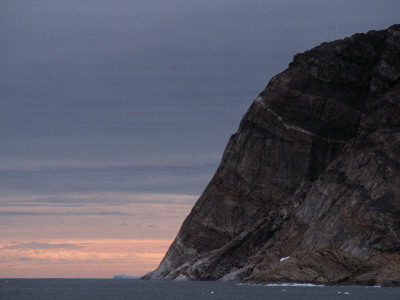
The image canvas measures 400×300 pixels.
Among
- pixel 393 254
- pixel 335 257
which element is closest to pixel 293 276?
pixel 335 257

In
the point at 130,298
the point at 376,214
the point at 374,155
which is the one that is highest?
the point at 374,155

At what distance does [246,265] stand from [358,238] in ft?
90.4

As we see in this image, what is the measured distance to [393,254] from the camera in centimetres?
16938

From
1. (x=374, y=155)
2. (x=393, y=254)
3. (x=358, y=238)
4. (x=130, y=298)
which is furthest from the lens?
(x=374, y=155)

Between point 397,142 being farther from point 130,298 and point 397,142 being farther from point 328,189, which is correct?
point 130,298

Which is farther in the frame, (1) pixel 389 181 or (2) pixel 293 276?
(1) pixel 389 181

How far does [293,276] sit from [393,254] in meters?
20.5

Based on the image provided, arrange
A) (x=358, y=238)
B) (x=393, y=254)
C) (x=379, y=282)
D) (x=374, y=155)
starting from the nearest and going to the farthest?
(x=379, y=282) < (x=393, y=254) < (x=358, y=238) < (x=374, y=155)

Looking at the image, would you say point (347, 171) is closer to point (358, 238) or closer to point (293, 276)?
point (358, 238)

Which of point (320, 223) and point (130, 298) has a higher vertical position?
point (320, 223)

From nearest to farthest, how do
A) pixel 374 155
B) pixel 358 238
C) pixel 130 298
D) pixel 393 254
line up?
1. pixel 130 298
2. pixel 393 254
3. pixel 358 238
4. pixel 374 155

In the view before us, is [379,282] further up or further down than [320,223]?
further down

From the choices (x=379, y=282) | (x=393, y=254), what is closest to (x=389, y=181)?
(x=393, y=254)

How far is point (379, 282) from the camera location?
157 m
